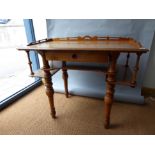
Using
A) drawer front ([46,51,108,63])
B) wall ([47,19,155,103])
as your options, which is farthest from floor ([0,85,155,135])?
drawer front ([46,51,108,63])

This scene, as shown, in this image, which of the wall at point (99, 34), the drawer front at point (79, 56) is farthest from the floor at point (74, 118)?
the drawer front at point (79, 56)

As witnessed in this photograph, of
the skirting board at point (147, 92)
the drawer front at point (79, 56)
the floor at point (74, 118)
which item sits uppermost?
the drawer front at point (79, 56)

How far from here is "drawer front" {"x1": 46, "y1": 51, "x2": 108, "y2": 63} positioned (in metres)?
1.06

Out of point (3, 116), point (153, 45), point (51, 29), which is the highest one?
point (51, 29)

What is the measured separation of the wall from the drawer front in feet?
2.06

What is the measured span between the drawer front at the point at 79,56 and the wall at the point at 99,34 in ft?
2.06

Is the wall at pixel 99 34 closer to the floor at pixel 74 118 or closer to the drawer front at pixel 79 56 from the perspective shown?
the floor at pixel 74 118

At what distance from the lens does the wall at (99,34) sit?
146 centimetres

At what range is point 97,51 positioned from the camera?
100 centimetres
